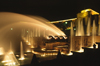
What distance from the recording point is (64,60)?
7156 mm

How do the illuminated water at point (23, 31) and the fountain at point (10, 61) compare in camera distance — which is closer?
the fountain at point (10, 61)

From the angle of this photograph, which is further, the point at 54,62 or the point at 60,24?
the point at 60,24

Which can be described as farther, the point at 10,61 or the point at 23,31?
the point at 23,31

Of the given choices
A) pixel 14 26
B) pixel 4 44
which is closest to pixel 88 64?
pixel 4 44

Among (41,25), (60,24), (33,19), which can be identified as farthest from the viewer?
(60,24)

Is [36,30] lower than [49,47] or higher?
higher

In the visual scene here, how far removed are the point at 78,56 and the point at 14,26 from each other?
25.7 meters

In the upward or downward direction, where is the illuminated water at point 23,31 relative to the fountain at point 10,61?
upward

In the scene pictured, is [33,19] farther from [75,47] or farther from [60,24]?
[75,47]

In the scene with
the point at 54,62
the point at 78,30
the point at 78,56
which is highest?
the point at 78,30

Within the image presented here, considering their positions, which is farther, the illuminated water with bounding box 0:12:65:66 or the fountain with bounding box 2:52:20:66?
the illuminated water with bounding box 0:12:65:66

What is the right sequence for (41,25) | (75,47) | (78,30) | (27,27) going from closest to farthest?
(75,47) < (78,30) < (41,25) < (27,27)

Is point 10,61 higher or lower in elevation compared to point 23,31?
lower

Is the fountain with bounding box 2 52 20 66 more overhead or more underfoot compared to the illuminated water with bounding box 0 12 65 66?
more underfoot
